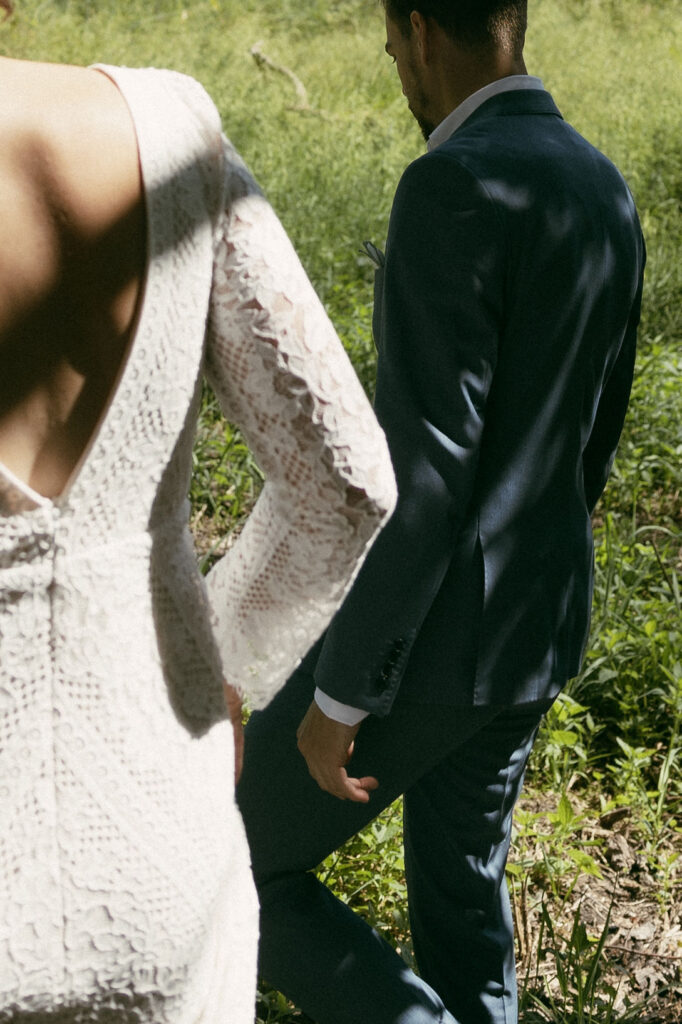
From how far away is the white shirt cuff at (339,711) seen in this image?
178cm

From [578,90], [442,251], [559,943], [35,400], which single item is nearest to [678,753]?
[559,943]

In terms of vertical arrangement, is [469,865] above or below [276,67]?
above

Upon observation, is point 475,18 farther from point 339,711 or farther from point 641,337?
point 641,337

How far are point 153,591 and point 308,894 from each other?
100 centimetres

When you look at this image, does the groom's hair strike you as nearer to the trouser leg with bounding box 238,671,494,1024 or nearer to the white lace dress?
the white lace dress

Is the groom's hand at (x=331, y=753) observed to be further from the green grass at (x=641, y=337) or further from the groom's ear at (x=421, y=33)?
the groom's ear at (x=421, y=33)

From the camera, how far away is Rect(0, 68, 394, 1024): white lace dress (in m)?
1.07

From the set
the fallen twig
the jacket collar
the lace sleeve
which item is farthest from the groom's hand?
the fallen twig

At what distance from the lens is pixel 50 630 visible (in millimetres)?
1082

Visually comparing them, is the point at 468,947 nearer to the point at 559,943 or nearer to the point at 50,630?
the point at 559,943

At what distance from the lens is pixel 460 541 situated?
1.75m

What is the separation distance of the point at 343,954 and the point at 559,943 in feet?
3.19

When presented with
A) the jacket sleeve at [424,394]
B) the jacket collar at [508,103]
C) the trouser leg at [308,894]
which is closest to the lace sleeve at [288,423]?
the jacket sleeve at [424,394]

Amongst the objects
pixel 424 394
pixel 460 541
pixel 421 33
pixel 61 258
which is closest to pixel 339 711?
pixel 460 541
